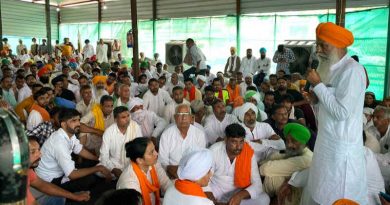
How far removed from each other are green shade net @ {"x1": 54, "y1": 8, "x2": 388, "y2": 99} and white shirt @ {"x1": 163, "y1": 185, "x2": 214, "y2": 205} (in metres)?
7.31

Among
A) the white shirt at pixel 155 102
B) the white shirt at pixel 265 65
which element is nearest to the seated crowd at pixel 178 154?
the white shirt at pixel 155 102

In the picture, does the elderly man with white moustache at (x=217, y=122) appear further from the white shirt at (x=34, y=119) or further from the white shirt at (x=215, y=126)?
the white shirt at (x=34, y=119)

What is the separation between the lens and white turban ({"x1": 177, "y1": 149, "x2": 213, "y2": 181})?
6.68ft

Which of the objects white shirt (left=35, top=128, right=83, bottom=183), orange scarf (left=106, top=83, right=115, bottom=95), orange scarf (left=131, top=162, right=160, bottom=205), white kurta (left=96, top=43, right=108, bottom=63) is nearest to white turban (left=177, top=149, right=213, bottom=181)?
orange scarf (left=131, top=162, right=160, bottom=205)

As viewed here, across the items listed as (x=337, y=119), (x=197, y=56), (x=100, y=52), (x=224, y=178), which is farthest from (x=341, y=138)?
(x=100, y=52)

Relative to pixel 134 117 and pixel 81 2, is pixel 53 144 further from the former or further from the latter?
pixel 81 2

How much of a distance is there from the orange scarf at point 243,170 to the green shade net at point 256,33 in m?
6.25

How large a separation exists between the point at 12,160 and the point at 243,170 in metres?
2.47

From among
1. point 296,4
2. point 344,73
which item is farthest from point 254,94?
point 296,4

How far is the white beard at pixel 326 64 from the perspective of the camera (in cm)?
205

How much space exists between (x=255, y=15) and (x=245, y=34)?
638 millimetres

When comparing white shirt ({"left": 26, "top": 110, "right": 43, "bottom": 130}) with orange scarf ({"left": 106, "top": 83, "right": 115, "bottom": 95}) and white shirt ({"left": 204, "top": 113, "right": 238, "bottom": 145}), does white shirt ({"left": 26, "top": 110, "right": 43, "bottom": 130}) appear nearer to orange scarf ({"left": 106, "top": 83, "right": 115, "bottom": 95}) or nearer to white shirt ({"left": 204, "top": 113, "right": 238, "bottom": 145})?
white shirt ({"left": 204, "top": 113, "right": 238, "bottom": 145})

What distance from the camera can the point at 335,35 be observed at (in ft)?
6.44

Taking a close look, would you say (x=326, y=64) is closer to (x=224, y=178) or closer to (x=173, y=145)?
(x=224, y=178)
